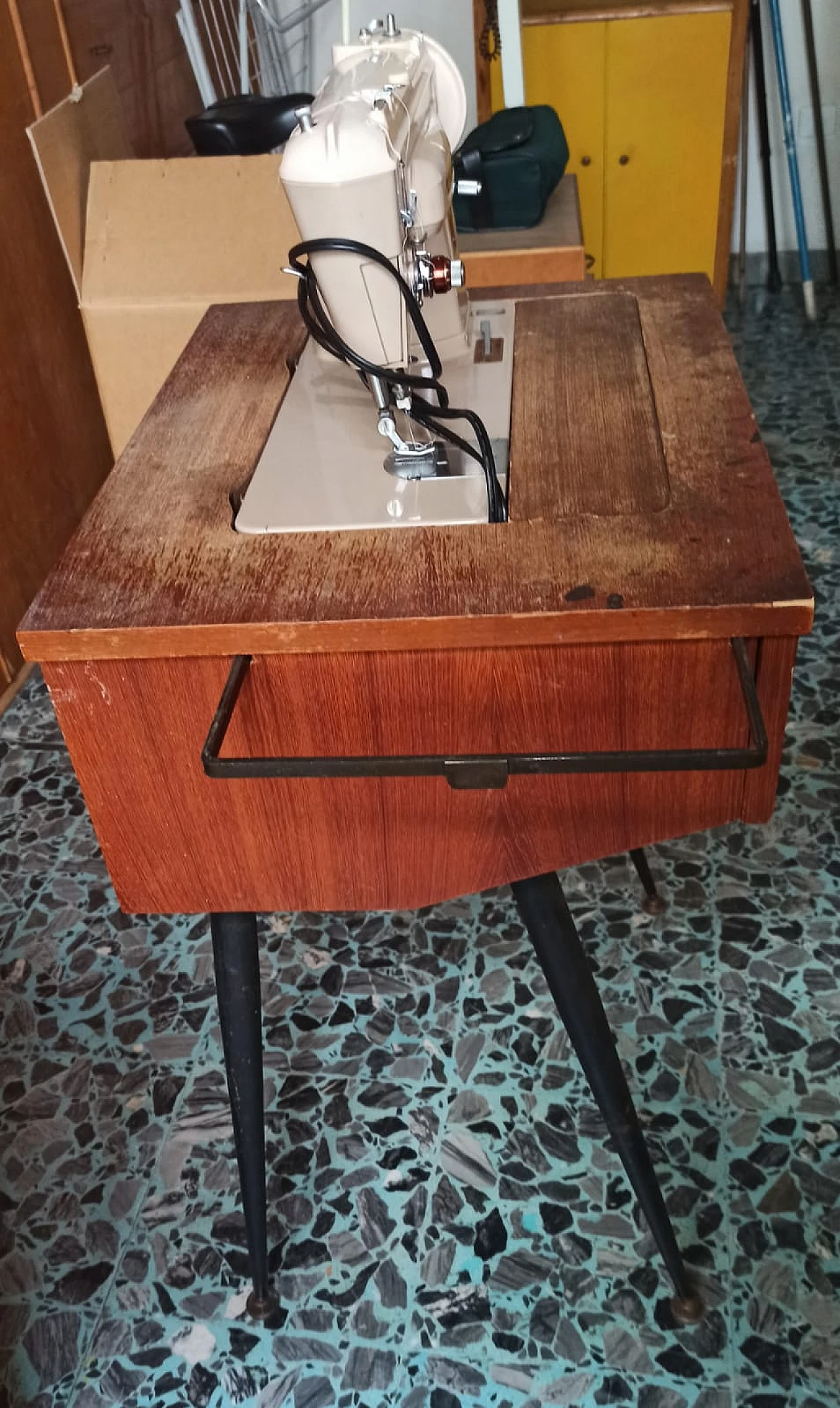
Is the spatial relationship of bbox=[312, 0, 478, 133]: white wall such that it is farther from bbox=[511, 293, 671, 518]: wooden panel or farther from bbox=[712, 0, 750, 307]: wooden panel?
bbox=[511, 293, 671, 518]: wooden panel

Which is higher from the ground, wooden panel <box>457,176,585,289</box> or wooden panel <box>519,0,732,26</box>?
wooden panel <box>519,0,732,26</box>

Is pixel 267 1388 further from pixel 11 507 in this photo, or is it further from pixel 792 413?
pixel 792 413

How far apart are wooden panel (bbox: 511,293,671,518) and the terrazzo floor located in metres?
0.82

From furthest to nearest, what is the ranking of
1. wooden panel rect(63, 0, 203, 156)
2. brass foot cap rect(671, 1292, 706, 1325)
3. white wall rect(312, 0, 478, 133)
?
white wall rect(312, 0, 478, 133), wooden panel rect(63, 0, 203, 156), brass foot cap rect(671, 1292, 706, 1325)

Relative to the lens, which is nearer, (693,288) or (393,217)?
(393,217)

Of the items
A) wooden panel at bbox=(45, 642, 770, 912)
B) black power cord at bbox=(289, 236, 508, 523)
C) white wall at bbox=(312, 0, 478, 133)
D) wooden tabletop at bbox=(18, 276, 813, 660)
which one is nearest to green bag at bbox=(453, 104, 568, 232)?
wooden tabletop at bbox=(18, 276, 813, 660)

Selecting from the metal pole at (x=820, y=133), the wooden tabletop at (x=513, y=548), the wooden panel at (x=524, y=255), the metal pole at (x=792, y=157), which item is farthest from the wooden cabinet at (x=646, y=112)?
the wooden tabletop at (x=513, y=548)

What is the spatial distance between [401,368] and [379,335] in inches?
2.0

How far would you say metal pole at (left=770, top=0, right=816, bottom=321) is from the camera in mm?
3172

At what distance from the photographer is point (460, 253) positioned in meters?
1.91

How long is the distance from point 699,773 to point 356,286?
50 centimetres

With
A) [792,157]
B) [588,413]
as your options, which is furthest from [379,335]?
[792,157]

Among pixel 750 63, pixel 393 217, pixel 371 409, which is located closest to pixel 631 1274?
pixel 371 409

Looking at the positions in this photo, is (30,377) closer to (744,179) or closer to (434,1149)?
(434,1149)
